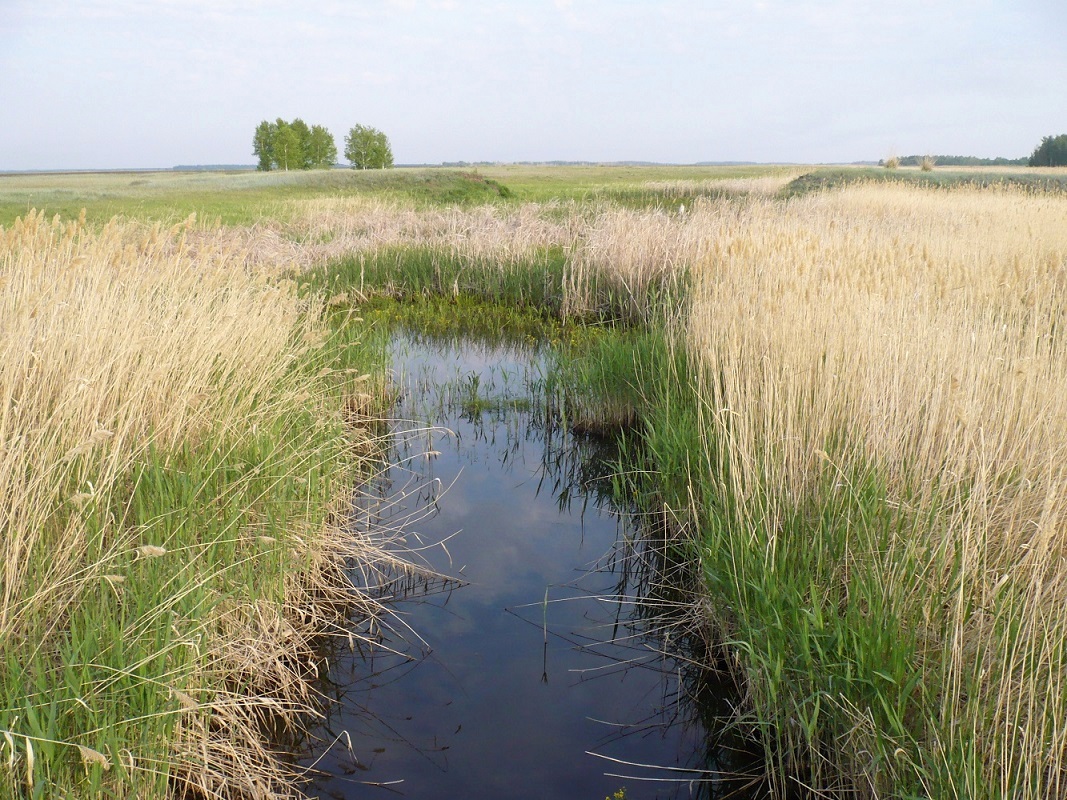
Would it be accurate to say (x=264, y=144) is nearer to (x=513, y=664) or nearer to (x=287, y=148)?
(x=287, y=148)

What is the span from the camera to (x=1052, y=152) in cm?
3909

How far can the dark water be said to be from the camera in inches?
108

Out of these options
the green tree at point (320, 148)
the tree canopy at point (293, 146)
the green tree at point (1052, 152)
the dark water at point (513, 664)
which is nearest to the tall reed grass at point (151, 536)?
the dark water at point (513, 664)

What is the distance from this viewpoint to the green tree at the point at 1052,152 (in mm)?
38281

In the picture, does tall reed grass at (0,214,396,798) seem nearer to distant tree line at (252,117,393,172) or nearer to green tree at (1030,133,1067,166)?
green tree at (1030,133,1067,166)

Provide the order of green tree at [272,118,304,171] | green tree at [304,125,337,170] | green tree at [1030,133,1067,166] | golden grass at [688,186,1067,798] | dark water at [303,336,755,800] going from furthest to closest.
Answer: green tree at [304,125,337,170], green tree at [272,118,304,171], green tree at [1030,133,1067,166], dark water at [303,336,755,800], golden grass at [688,186,1067,798]

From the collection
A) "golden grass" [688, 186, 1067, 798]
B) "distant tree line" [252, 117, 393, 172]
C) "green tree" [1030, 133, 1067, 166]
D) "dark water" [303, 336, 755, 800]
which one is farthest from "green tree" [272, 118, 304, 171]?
"golden grass" [688, 186, 1067, 798]

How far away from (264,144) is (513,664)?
76862 millimetres

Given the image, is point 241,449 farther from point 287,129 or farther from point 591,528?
point 287,129

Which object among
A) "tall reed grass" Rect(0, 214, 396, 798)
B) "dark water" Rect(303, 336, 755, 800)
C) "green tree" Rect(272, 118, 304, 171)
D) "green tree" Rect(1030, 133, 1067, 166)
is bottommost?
"dark water" Rect(303, 336, 755, 800)

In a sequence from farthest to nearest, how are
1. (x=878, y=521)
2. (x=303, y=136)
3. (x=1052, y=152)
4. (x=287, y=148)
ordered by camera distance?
1. (x=303, y=136)
2. (x=287, y=148)
3. (x=1052, y=152)
4. (x=878, y=521)

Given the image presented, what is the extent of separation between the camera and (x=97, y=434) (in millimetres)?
2029

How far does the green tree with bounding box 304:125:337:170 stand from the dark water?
73.6 metres

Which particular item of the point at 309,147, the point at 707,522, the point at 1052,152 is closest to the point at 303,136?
the point at 309,147
